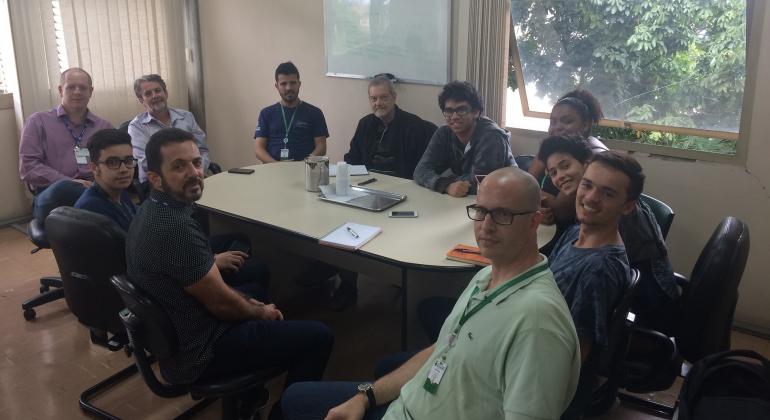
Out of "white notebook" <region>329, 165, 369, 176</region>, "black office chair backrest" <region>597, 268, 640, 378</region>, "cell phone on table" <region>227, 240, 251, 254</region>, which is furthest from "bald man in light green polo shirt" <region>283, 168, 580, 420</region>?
"white notebook" <region>329, 165, 369, 176</region>

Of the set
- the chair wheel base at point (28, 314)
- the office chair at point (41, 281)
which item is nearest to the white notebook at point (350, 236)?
the office chair at point (41, 281)

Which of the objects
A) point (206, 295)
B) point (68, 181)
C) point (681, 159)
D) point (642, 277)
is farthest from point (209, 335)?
point (681, 159)

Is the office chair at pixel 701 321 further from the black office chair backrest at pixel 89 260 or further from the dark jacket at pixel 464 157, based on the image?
the black office chair backrest at pixel 89 260

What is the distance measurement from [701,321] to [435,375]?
3.56 ft

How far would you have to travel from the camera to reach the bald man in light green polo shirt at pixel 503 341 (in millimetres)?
1231

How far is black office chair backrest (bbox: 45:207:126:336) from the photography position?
217cm

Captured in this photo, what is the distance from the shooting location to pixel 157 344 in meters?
1.88

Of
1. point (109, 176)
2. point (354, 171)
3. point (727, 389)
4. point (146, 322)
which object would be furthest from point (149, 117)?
point (727, 389)

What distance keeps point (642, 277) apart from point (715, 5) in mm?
1833

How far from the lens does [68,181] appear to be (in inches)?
136

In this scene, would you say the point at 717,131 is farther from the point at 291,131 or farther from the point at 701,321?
the point at 291,131

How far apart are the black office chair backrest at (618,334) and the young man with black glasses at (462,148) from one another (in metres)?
1.38

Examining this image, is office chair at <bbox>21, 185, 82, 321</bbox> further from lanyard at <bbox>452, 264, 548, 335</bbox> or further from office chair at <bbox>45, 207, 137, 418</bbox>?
lanyard at <bbox>452, 264, 548, 335</bbox>

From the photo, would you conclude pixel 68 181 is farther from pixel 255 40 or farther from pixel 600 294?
pixel 600 294
